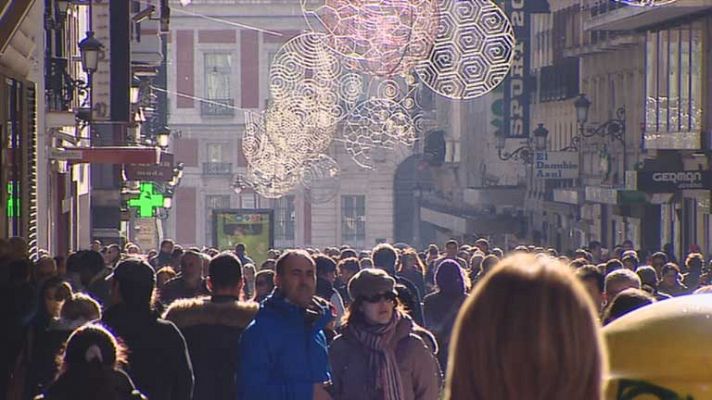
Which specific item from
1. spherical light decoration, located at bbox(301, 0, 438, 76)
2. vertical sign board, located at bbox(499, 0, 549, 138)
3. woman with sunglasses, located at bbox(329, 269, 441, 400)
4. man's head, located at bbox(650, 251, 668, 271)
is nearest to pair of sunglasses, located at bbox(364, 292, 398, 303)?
woman with sunglasses, located at bbox(329, 269, 441, 400)

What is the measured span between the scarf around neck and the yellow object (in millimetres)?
4319

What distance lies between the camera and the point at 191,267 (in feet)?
40.8

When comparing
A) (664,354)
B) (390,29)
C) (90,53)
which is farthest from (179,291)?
(90,53)

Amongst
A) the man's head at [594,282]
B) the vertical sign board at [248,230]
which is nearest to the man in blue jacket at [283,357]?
the man's head at [594,282]

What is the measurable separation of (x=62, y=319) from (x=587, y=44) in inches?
1522

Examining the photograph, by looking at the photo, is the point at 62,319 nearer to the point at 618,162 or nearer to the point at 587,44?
the point at 618,162

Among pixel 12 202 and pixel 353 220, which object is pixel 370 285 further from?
pixel 353 220

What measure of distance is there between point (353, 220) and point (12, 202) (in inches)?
2333

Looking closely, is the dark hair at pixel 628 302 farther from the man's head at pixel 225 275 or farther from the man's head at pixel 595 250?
the man's head at pixel 595 250

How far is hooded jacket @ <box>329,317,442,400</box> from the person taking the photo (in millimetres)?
8469

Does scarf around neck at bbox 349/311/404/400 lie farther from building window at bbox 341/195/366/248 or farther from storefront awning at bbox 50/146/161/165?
building window at bbox 341/195/366/248

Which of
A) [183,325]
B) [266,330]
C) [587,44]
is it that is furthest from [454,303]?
[587,44]

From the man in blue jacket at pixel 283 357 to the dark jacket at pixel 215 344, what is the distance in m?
0.82

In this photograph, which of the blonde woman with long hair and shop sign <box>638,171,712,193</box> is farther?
shop sign <box>638,171,712,193</box>
